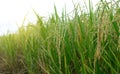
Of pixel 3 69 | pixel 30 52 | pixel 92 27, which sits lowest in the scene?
pixel 3 69

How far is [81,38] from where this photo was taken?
1349 millimetres

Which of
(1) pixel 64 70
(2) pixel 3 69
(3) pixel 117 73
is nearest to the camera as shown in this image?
(3) pixel 117 73

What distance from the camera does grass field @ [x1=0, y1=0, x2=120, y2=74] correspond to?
1.17 meters

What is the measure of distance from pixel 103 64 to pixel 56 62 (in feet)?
1.23

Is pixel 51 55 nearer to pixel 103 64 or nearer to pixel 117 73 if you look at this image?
pixel 103 64

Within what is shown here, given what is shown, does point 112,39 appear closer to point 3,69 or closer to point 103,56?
point 103,56

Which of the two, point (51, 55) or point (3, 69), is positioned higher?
point (51, 55)

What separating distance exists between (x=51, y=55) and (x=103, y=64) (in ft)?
1.31

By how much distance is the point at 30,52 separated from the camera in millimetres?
1993

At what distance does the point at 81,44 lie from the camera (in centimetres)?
133

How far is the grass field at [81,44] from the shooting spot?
3.85 ft

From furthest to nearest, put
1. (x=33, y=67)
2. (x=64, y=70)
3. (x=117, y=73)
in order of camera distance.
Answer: (x=33, y=67) < (x=64, y=70) < (x=117, y=73)

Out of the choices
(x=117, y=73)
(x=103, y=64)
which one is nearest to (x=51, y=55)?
(x=103, y=64)

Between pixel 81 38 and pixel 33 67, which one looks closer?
pixel 81 38
